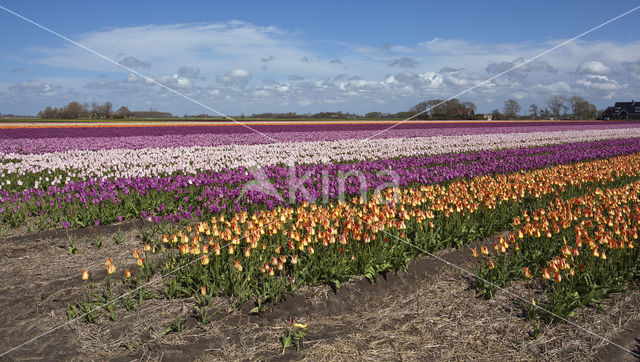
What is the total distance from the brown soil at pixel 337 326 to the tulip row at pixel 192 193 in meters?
2.32

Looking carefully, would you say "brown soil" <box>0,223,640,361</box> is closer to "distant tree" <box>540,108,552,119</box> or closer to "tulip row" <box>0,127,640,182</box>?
"tulip row" <box>0,127,640,182</box>

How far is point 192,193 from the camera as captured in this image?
8742 millimetres

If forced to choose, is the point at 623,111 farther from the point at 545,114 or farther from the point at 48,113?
the point at 48,113

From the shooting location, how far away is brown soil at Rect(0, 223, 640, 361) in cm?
380

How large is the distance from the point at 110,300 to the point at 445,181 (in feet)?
28.7

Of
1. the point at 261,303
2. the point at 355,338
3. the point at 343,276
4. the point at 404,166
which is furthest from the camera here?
the point at 404,166

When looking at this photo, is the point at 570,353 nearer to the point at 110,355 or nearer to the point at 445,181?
the point at 110,355

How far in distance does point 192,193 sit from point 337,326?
17.9ft

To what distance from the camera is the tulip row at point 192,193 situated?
7.60m

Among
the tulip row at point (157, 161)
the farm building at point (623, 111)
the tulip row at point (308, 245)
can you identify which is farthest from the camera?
the farm building at point (623, 111)

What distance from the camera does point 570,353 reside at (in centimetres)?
385

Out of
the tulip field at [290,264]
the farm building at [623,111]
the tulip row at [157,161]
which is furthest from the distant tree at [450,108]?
the farm building at [623,111]

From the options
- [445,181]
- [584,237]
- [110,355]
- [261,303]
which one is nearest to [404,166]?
[445,181]

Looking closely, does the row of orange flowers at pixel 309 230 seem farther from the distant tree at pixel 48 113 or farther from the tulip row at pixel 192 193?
the distant tree at pixel 48 113
